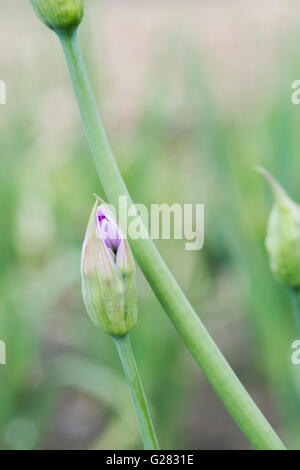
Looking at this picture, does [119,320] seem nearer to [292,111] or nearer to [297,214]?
[297,214]

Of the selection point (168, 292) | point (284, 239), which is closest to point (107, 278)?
point (168, 292)

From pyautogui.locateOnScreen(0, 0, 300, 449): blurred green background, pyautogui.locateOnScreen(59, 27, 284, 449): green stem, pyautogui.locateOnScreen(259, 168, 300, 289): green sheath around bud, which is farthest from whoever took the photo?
pyautogui.locateOnScreen(0, 0, 300, 449): blurred green background

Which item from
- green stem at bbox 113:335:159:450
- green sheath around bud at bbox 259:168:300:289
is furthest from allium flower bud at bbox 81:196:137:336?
green sheath around bud at bbox 259:168:300:289

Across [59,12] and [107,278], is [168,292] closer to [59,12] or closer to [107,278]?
[107,278]

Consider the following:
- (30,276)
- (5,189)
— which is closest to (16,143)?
(5,189)

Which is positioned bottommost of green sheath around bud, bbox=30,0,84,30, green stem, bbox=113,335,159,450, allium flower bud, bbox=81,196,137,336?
green stem, bbox=113,335,159,450

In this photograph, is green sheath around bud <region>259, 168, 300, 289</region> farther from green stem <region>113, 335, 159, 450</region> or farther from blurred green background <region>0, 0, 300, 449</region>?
blurred green background <region>0, 0, 300, 449</region>

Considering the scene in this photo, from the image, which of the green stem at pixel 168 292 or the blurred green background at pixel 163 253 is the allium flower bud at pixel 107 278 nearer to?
the green stem at pixel 168 292
